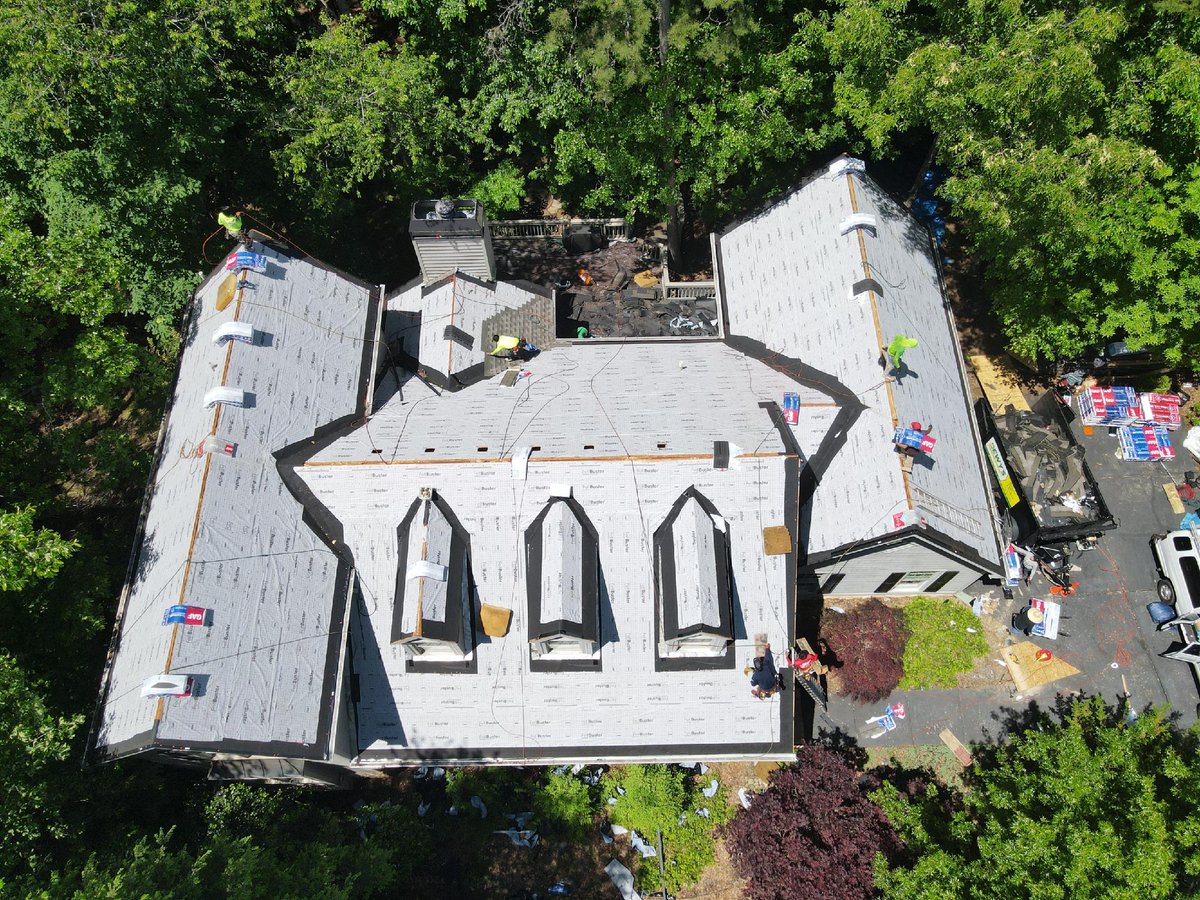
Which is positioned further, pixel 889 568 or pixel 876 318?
pixel 889 568

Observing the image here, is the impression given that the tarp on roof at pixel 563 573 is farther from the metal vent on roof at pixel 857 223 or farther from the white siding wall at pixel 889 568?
the metal vent on roof at pixel 857 223

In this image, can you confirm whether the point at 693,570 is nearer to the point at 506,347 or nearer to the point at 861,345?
the point at 861,345

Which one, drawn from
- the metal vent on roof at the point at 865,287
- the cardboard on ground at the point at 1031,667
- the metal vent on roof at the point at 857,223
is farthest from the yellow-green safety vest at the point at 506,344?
the cardboard on ground at the point at 1031,667

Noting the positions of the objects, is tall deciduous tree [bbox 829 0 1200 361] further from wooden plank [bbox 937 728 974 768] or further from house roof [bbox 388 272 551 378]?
wooden plank [bbox 937 728 974 768]

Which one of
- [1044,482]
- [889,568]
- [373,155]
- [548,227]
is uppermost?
[548,227]

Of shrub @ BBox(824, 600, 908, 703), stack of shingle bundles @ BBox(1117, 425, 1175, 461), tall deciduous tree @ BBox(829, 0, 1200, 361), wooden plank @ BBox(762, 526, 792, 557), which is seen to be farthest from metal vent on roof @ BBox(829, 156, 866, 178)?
shrub @ BBox(824, 600, 908, 703)

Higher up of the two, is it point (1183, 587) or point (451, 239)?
point (451, 239)

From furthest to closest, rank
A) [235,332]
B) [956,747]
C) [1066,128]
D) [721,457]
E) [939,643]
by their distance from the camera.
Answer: [939,643] → [956,747] → [1066,128] → [235,332] → [721,457]

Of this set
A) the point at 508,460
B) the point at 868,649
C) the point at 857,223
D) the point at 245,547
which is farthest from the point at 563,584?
the point at 857,223

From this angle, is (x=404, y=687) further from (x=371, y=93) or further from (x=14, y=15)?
(x=14, y=15)
